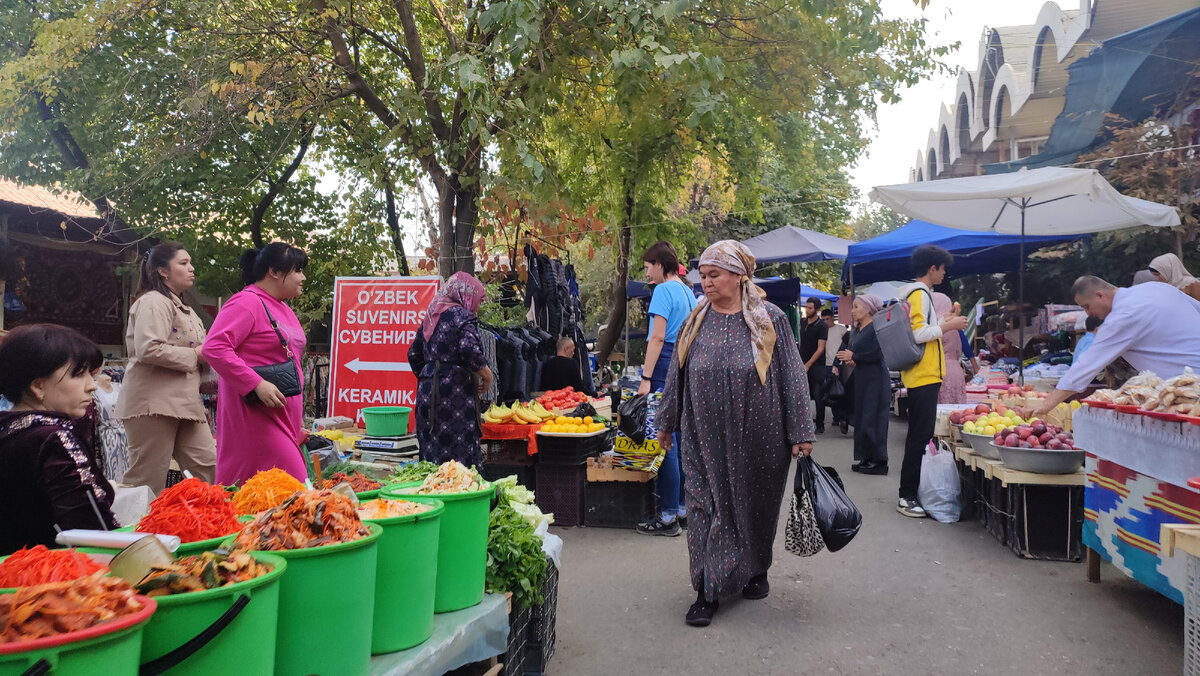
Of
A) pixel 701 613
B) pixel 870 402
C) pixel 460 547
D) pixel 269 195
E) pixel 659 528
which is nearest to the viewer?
pixel 460 547

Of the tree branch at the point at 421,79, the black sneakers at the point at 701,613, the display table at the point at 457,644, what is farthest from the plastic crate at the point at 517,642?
the tree branch at the point at 421,79

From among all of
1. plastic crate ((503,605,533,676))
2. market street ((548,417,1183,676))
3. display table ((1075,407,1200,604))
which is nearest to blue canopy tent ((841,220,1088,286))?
market street ((548,417,1183,676))

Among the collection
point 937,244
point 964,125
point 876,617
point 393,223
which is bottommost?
point 876,617

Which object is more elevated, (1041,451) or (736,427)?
(736,427)

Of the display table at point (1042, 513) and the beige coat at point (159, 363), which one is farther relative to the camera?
the display table at point (1042, 513)

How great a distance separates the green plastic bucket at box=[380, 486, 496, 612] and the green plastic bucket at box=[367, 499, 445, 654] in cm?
30

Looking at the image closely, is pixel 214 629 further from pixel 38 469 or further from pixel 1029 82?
pixel 1029 82

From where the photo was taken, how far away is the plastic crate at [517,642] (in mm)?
3299

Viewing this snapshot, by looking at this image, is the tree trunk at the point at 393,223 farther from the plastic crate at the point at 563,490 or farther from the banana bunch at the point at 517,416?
the plastic crate at the point at 563,490

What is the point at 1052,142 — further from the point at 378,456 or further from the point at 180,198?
the point at 180,198

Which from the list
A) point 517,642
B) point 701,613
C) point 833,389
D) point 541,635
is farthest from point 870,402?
point 517,642

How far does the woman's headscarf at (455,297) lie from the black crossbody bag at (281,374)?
1.47 meters

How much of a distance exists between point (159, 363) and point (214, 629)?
3398mm

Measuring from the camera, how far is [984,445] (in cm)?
606
